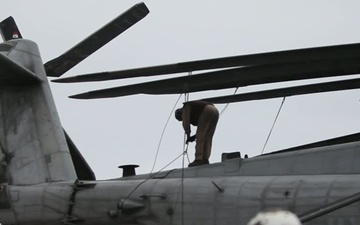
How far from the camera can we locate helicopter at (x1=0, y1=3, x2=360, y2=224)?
6930 millimetres

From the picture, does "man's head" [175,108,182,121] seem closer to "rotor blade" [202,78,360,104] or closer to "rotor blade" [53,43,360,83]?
"rotor blade" [202,78,360,104]

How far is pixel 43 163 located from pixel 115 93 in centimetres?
244

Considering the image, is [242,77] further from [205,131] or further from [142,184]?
[142,184]

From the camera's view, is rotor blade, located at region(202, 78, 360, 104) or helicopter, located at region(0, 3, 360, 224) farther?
rotor blade, located at region(202, 78, 360, 104)

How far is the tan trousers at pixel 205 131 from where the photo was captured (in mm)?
8962

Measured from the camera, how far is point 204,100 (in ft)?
31.8

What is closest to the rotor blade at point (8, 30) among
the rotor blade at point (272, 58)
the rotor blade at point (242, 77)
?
the rotor blade at point (242, 77)

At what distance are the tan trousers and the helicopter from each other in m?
0.51

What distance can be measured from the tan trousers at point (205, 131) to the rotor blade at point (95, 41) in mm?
1825

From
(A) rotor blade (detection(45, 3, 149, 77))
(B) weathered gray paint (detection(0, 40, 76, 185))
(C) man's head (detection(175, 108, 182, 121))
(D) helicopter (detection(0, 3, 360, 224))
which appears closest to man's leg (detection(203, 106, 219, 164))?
(C) man's head (detection(175, 108, 182, 121))

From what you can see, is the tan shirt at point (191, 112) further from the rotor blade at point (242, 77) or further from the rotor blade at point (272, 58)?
the rotor blade at point (272, 58)

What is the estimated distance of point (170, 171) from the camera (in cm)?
878

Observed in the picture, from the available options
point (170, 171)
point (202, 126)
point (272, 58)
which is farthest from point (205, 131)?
point (272, 58)

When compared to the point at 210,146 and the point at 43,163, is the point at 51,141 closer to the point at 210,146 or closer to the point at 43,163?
the point at 43,163
